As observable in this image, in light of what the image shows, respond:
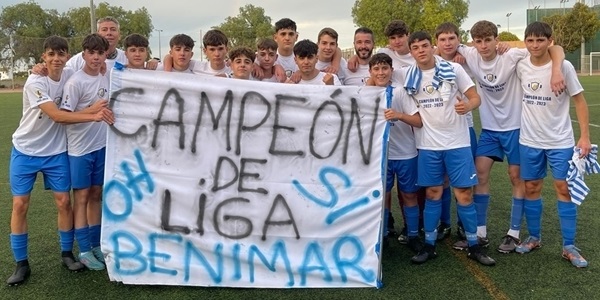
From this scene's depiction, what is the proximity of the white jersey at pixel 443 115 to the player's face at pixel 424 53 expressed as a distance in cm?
6

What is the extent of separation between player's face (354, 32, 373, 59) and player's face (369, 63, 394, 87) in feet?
2.03

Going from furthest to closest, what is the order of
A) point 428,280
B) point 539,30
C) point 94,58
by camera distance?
point 539,30
point 94,58
point 428,280

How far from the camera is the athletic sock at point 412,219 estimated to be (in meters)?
4.55

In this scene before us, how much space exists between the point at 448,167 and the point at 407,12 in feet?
147

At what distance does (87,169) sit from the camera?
13.8ft

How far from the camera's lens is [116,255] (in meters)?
3.82

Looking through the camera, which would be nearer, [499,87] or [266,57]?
Result: [499,87]

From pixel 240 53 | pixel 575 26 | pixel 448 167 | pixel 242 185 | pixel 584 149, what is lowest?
pixel 242 185

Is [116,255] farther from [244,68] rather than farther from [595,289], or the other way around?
[595,289]

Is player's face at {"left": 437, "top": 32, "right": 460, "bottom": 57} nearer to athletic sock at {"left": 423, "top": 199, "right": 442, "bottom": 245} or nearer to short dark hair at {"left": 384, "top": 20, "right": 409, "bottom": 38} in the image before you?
short dark hair at {"left": 384, "top": 20, "right": 409, "bottom": 38}

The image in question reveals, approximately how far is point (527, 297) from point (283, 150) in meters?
2.09

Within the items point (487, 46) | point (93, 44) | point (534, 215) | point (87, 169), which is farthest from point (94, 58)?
point (534, 215)

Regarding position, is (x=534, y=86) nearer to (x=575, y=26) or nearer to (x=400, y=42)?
(x=400, y=42)

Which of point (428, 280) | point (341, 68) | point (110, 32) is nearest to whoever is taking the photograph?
point (428, 280)
